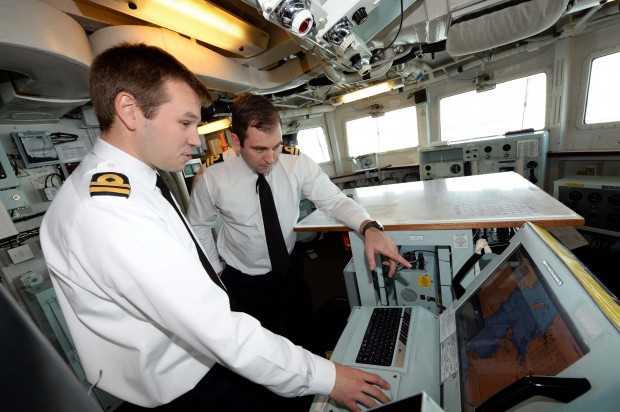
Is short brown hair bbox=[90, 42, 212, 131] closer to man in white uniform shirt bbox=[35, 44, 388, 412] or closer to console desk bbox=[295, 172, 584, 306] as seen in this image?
man in white uniform shirt bbox=[35, 44, 388, 412]

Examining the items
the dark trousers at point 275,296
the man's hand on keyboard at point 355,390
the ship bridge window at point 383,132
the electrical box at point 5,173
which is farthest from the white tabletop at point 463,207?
the ship bridge window at point 383,132

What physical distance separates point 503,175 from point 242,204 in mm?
2246

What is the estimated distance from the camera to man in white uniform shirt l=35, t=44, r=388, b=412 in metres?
0.63

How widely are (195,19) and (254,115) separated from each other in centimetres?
70

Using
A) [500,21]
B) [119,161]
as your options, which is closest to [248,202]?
[119,161]

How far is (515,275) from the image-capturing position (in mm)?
814

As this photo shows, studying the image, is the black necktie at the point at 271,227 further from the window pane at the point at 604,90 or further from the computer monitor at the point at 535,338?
the window pane at the point at 604,90

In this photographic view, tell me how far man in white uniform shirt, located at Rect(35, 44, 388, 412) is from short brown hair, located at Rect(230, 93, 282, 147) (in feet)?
1.95

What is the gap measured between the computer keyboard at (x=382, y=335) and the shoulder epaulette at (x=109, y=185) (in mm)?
1034

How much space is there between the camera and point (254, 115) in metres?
1.45

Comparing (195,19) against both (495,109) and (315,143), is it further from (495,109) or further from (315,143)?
(315,143)

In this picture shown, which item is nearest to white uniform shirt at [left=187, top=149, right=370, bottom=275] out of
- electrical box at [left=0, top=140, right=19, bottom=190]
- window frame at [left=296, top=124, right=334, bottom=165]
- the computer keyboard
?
the computer keyboard

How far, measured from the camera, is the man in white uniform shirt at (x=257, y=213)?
1638 mm

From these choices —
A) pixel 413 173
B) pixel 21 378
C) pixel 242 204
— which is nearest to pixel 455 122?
pixel 413 173
